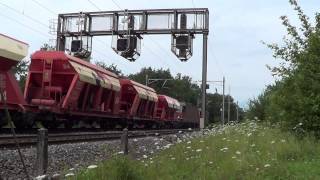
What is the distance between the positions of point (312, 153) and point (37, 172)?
210 inches

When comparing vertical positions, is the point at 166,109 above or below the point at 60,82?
below

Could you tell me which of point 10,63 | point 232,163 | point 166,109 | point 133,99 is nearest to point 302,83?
point 232,163

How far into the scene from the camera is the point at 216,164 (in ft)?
32.2

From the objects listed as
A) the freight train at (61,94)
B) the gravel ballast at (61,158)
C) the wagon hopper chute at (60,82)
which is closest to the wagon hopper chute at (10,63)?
the freight train at (61,94)

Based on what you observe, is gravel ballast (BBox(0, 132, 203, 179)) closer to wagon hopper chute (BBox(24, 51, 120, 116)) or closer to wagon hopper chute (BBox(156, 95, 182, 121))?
wagon hopper chute (BBox(24, 51, 120, 116))

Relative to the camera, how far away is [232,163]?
9.48 m

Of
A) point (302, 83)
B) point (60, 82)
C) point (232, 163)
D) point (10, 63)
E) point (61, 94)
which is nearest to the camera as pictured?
point (232, 163)

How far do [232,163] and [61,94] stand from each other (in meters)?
16.8

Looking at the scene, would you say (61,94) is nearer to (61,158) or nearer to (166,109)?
(61,158)

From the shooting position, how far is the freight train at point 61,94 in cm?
1969

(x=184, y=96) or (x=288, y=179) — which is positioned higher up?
(x=184, y=96)

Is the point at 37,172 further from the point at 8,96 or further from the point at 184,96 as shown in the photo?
the point at 184,96

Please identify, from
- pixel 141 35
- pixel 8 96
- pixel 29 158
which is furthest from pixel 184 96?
pixel 29 158

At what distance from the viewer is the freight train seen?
1969 centimetres
